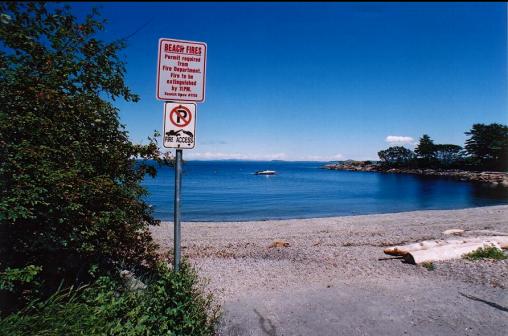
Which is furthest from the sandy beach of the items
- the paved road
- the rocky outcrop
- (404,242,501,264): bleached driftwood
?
the rocky outcrop

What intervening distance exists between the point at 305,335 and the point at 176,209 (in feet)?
10.4

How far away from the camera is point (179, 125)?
139 inches

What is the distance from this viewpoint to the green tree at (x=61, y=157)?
3.43 m

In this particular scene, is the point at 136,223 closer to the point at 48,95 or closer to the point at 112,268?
the point at 112,268

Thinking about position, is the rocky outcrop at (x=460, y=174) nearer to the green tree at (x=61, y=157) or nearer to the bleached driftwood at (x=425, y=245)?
the bleached driftwood at (x=425, y=245)

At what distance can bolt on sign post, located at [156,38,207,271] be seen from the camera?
3.49 meters

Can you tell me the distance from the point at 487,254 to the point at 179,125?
10357mm

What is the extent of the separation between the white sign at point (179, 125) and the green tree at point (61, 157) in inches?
50.9

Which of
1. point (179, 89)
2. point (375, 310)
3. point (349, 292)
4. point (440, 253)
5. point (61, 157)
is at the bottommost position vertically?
point (349, 292)

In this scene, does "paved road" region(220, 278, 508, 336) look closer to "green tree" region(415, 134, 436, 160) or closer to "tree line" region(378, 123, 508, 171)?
"tree line" region(378, 123, 508, 171)

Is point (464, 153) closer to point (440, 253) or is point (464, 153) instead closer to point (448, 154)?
point (448, 154)

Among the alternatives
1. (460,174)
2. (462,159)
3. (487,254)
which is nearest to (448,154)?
(462,159)

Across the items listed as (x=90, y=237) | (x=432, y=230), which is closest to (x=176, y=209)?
(x=90, y=237)

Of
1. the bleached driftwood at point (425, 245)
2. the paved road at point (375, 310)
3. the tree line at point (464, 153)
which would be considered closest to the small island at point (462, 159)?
the tree line at point (464, 153)
